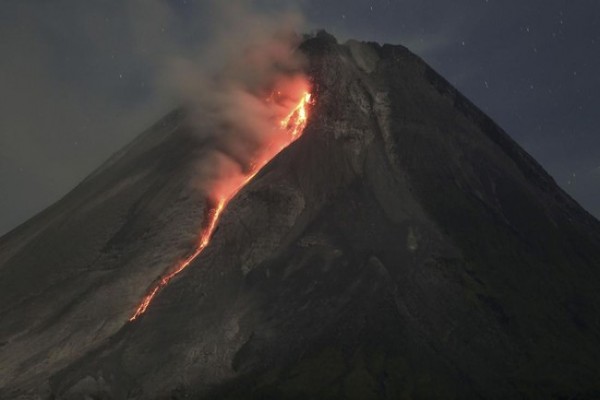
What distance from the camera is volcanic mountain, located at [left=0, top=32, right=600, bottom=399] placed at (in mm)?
101688

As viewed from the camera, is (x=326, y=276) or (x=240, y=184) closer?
(x=326, y=276)

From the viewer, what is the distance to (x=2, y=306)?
116 metres

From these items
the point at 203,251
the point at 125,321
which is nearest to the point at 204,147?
the point at 203,251

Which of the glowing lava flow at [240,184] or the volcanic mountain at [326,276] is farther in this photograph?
the glowing lava flow at [240,184]

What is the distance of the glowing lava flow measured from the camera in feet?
375

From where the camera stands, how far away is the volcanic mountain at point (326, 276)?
102 m

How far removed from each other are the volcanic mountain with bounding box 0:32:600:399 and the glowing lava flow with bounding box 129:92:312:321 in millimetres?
1742

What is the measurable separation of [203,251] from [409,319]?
113ft

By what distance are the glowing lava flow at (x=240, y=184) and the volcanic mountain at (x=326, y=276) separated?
1.74 metres

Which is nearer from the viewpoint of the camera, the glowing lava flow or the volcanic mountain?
the volcanic mountain

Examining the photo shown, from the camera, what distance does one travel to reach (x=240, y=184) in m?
141

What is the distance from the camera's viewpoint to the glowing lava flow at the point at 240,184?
375 feet

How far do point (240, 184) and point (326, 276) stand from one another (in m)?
34.2

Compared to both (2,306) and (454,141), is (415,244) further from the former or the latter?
(2,306)
